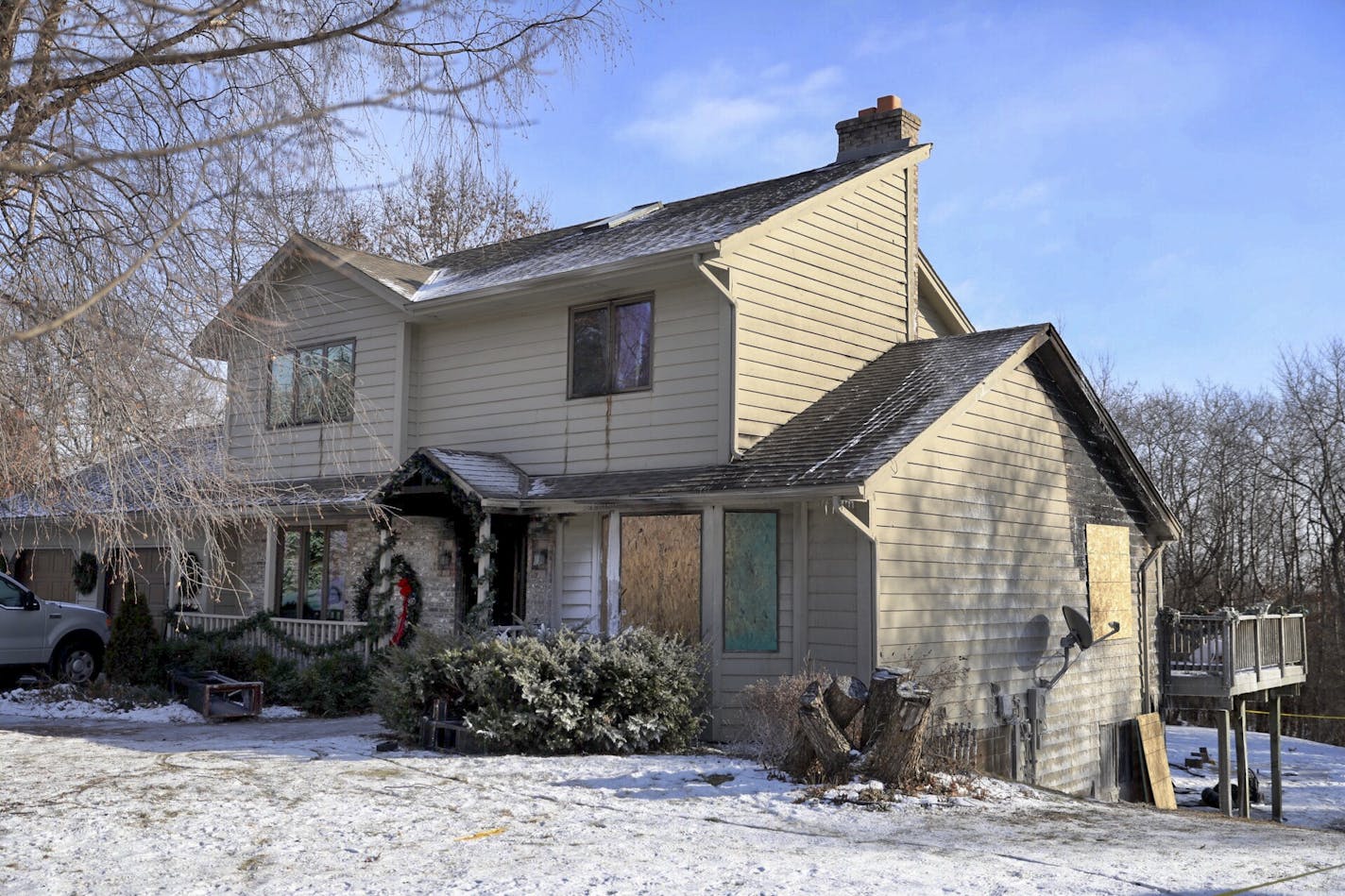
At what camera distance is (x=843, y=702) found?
1012 centimetres

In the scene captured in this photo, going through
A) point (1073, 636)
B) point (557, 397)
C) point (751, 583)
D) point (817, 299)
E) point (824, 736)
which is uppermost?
point (817, 299)

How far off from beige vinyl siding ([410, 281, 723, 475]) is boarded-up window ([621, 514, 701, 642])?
76 centimetres

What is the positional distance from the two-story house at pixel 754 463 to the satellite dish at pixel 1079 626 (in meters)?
0.38

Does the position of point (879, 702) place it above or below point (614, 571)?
below

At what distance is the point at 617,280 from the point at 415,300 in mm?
3533

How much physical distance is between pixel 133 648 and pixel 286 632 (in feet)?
7.41

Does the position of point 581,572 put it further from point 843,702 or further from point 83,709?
point 83,709

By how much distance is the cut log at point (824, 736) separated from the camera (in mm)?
9805

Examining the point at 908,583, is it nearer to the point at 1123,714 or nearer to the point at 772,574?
the point at 772,574

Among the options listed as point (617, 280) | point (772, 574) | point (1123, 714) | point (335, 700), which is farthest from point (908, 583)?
point (335, 700)

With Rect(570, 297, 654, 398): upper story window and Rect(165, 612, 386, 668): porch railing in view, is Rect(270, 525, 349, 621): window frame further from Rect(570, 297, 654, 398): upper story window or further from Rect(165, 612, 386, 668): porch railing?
Rect(570, 297, 654, 398): upper story window

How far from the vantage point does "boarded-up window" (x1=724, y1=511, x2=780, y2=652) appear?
525 inches

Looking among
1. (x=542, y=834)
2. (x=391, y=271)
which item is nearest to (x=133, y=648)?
(x=391, y=271)

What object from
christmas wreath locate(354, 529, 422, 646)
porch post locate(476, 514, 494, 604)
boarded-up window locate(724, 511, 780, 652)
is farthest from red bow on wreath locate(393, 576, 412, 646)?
boarded-up window locate(724, 511, 780, 652)
